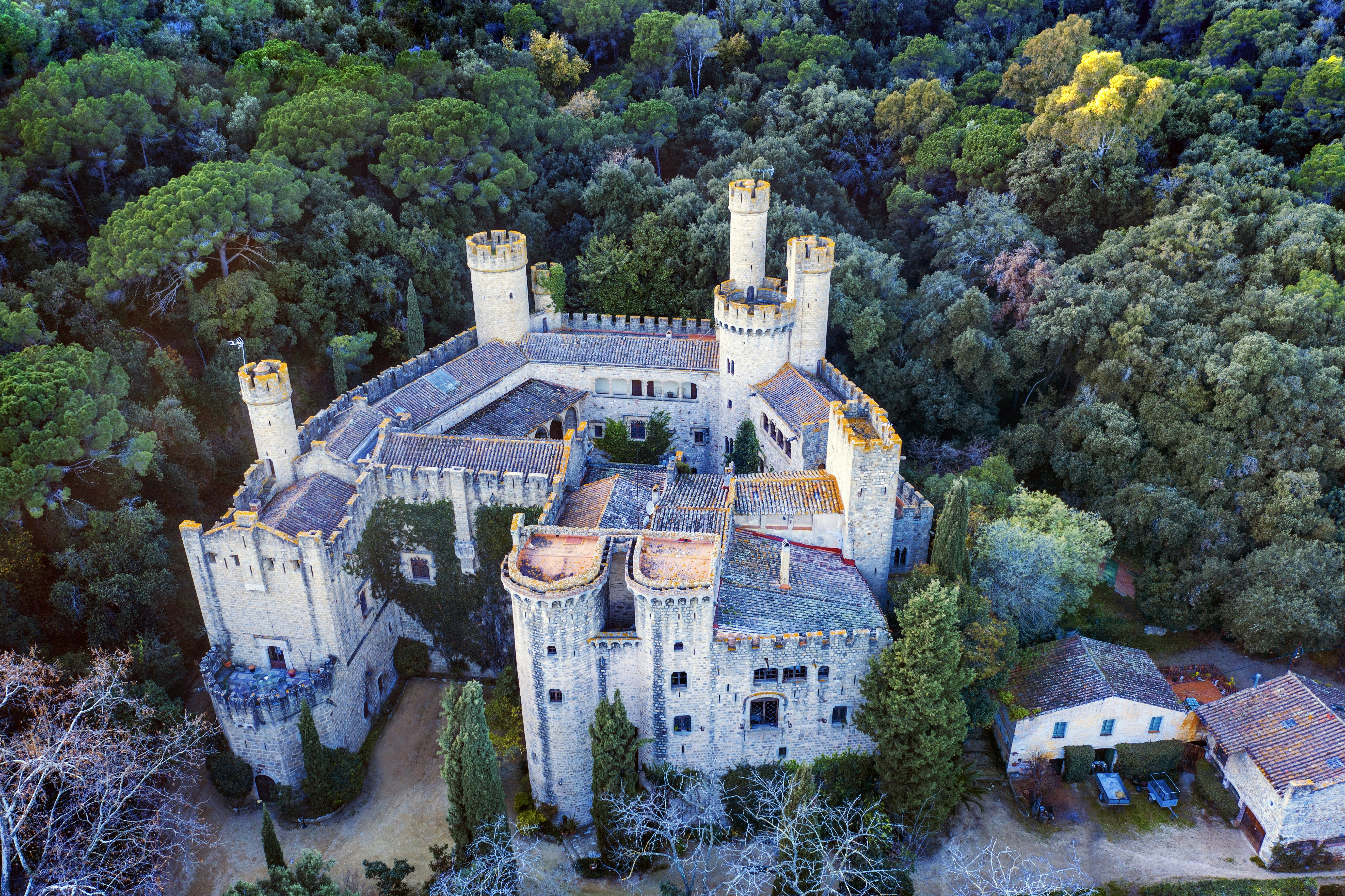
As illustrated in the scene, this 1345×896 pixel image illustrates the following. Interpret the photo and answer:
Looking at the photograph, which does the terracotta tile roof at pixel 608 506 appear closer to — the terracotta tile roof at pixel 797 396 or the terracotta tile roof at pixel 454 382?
the terracotta tile roof at pixel 797 396

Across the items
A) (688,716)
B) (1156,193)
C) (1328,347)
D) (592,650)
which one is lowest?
(688,716)

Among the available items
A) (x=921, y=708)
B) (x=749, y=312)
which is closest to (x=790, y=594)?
(x=921, y=708)

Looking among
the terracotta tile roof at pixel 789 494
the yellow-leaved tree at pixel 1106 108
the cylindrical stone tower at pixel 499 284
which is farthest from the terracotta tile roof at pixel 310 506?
the yellow-leaved tree at pixel 1106 108

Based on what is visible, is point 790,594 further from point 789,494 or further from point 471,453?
point 471,453

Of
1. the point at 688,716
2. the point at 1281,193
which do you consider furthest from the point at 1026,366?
the point at 688,716

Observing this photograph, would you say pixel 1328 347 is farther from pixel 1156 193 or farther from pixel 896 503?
pixel 896 503

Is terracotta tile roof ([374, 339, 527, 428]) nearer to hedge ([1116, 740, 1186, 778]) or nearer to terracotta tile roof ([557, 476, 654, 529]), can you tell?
terracotta tile roof ([557, 476, 654, 529])

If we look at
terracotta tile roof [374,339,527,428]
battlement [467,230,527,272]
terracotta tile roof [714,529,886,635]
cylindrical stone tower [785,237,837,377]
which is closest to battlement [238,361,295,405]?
terracotta tile roof [374,339,527,428]
